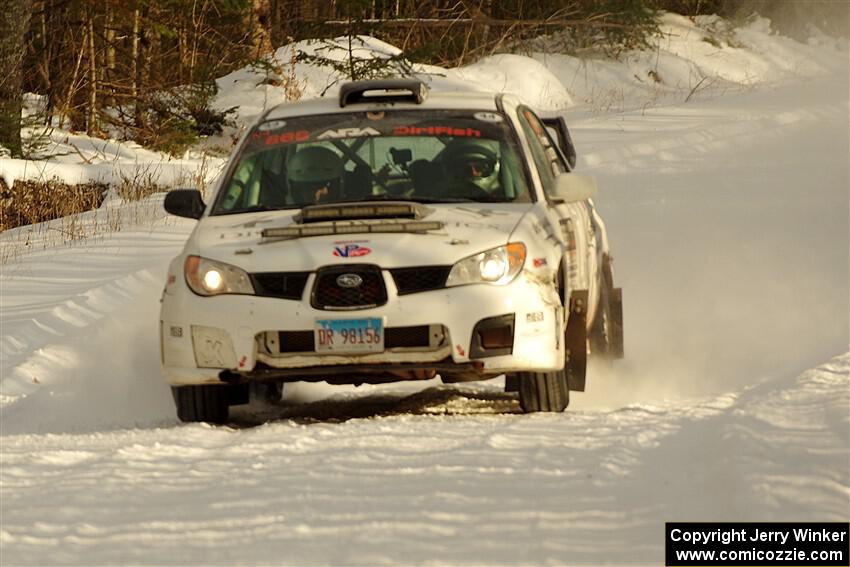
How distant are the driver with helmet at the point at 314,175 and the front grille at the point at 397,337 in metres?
1.09

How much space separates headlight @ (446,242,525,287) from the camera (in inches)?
305

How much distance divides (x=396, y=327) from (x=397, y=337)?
0.05 meters

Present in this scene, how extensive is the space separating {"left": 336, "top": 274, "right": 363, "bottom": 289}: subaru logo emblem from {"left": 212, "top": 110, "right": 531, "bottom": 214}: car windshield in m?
0.93

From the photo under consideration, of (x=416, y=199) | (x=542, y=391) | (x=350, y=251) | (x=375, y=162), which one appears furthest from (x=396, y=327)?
(x=375, y=162)

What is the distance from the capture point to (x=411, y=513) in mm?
5559

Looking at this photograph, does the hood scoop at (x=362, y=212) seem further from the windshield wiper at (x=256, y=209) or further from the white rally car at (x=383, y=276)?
the windshield wiper at (x=256, y=209)

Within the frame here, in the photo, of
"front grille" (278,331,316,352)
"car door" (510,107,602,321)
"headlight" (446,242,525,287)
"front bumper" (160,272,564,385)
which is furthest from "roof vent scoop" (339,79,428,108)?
"front grille" (278,331,316,352)

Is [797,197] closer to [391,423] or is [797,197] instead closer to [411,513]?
[391,423]

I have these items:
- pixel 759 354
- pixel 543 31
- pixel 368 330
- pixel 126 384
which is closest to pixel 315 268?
pixel 368 330

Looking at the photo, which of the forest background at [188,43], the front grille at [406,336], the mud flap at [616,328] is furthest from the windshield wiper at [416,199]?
the forest background at [188,43]

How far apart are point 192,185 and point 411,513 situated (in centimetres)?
1253

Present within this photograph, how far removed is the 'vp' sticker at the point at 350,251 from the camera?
25.3 feet

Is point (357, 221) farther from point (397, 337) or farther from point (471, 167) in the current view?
point (471, 167)

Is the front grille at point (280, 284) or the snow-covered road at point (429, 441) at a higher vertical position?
the front grille at point (280, 284)
